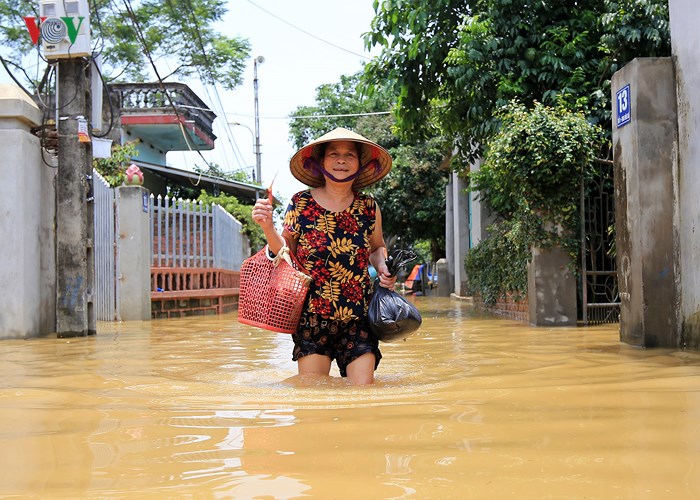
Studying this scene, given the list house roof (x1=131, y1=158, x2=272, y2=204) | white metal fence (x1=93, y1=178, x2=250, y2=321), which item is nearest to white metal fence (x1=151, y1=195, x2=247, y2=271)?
white metal fence (x1=93, y1=178, x2=250, y2=321)

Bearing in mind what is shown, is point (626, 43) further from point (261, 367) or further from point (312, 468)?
point (312, 468)

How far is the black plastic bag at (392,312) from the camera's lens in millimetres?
4156

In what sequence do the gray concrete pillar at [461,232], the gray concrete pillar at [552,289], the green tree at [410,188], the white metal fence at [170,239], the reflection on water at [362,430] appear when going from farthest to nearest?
the green tree at [410,188] → the gray concrete pillar at [461,232] → the white metal fence at [170,239] → the gray concrete pillar at [552,289] → the reflection on water at [362,430]

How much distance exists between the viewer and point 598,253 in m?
Answer: 9.78

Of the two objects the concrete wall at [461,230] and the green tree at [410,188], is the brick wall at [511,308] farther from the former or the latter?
the green tree at [410,188]

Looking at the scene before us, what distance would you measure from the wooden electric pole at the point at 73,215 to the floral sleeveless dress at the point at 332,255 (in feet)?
16.4

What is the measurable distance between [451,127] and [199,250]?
17.6 feet

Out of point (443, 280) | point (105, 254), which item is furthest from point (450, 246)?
point (105, 254)

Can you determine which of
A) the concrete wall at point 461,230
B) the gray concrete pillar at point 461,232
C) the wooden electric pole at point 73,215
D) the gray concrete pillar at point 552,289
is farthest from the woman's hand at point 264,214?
the gray concrete pillar at point 461,232

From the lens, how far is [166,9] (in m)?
25.7

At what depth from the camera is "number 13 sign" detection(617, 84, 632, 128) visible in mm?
6448

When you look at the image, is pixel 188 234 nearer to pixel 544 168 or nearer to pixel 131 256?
pixel 131 256

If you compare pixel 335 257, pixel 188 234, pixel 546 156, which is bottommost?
pixel 335 257

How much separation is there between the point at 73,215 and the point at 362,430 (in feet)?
22.1
